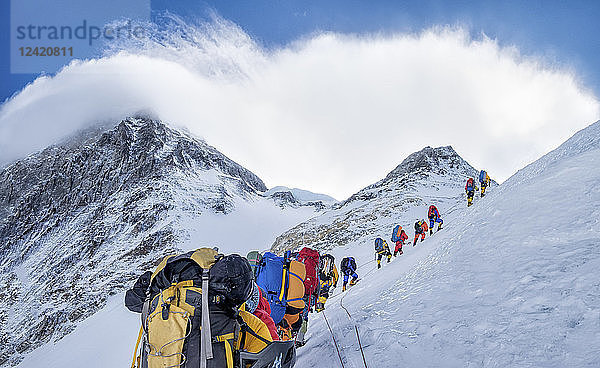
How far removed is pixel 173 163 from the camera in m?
96.4

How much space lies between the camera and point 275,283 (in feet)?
19.3

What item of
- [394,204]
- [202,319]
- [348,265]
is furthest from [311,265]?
[394,204]

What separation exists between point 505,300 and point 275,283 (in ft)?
11.2

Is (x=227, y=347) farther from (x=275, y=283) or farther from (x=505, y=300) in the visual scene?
(x=505, y=300)

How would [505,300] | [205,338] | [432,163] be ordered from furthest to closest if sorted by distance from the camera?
[432,163] < [505,300] < [205,338]

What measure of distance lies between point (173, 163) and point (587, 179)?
99166mm

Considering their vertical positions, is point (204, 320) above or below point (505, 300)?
above

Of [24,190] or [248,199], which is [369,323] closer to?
[248,199]

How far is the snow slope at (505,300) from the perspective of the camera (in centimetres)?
333

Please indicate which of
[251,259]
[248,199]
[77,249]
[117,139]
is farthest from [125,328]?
[117,139]

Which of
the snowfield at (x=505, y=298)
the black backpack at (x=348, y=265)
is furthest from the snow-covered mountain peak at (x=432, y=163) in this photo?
the snowfield at (x=505, y=298)

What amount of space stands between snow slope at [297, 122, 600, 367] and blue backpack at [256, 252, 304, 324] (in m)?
1.01

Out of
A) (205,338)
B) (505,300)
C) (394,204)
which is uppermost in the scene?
(394,204)

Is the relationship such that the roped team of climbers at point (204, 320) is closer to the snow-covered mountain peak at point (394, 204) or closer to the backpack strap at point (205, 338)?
the backpack strap at point (205, 338)
